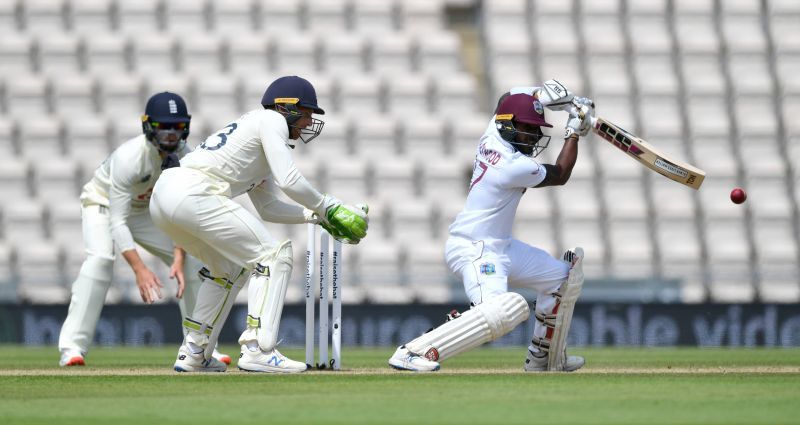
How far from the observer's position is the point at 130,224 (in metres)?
7.53

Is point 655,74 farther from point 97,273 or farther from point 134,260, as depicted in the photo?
point 134,260

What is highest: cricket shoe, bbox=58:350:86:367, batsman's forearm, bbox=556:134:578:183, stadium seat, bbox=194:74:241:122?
stadium seat, bbox=194:74:241:122

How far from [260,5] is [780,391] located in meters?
10.6

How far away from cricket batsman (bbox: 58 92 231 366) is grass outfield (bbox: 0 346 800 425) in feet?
1.31

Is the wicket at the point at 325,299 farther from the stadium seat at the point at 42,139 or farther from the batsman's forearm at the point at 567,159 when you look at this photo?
the stadium seat at the point at 42,139

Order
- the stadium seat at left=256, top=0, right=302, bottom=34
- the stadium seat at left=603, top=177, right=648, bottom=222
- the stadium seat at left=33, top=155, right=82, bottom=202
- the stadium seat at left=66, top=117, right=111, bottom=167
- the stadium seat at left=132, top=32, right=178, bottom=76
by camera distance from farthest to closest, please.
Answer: the stadium seat at left=256, top=0, right=302, bottom=34 → the stadium seat at left=132, top=32, right=178, bottom=76 → the stadium seat at left=66, top=117, right=111, bottom=167 → the stadium seat at left=603, top=177, right=648, bottom=222 → the stadium seat at left=33, top=155, right=82, bottom=202

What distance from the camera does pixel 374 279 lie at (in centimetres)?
1118

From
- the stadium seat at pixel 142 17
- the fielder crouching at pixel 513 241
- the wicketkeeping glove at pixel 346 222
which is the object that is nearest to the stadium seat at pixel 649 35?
the stadium seat at pixel 142 17

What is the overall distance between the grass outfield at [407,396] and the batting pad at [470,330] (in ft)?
0.46

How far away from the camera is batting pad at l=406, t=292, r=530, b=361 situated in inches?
236

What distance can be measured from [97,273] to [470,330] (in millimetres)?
2399

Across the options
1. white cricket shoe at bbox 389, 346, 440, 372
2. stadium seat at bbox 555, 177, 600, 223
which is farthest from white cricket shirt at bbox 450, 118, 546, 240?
stadium seat at bbox 555, 177, 600, 223

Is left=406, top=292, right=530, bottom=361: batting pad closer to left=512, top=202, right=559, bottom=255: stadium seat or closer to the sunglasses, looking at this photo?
the sunglasses

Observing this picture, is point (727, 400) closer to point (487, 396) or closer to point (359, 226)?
point (487, 396)
